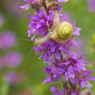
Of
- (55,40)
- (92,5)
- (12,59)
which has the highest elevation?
(55,40)

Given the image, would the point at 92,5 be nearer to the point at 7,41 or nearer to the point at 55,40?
the point at 7,41

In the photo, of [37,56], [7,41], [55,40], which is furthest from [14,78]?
[55,40]

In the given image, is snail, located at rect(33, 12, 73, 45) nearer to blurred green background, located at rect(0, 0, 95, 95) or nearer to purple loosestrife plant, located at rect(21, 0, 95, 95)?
purple loosestrife plant, located at rect(21, 0, 95, 95)

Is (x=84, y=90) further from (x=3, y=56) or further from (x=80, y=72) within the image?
(x=3, y=56)

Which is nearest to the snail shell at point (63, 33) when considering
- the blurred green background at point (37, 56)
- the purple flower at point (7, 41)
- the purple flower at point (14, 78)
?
the blurred green background at point (37, 56)

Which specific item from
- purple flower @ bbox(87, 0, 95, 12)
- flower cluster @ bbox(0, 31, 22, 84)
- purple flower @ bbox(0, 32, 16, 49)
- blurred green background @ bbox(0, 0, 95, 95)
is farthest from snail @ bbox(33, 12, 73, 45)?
purple flower @ bbox(0, 32, 16, 49)

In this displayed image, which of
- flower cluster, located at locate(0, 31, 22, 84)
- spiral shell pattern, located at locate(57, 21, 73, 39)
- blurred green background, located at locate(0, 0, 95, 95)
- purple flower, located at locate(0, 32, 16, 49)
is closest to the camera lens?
spiral shell pattern, located at locate(57, 21, 73, 39)

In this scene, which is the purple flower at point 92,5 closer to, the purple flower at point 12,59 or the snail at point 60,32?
the purple flower at point 12,59

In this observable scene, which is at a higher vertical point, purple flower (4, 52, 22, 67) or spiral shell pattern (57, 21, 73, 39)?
spiral shell pattern (57, 21, 73, 39)
